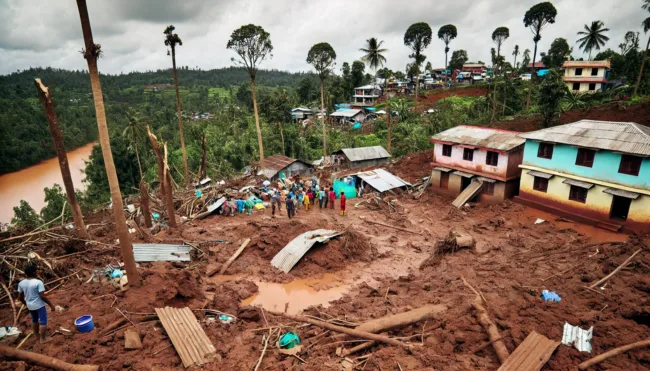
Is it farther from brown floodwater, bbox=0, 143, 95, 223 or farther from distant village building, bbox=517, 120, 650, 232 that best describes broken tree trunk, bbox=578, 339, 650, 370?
brown floodwater, bbox=0, 143, 95, 223

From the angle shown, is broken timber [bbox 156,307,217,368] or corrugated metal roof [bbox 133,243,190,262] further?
corrugated metal roof [bbox 133,243,190,262]

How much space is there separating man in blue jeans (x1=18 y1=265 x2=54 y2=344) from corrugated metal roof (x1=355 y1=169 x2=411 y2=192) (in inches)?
685

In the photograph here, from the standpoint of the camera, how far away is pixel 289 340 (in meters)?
7.87

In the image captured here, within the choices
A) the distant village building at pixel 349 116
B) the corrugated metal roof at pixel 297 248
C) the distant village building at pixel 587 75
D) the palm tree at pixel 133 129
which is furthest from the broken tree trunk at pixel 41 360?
the distant village building at pixel 587 75

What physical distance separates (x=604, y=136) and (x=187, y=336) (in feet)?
60.2

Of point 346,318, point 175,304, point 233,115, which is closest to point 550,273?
point 346,318

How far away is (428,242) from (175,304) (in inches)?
431

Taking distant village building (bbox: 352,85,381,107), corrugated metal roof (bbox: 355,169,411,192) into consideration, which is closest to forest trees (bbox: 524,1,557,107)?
distant village building (bbox: 352,85,381,107)

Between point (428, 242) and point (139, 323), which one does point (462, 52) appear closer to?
point (428, 242)

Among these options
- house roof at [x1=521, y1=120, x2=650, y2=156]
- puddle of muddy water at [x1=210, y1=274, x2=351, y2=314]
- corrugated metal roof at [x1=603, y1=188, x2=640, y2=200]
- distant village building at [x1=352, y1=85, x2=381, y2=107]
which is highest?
distant village building at [x1=352, y1=85, x2=381, y2=107]

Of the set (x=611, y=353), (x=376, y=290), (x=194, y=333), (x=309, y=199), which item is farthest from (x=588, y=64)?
(x=194, y=333)

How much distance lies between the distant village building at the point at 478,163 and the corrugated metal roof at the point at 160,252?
48.7ft

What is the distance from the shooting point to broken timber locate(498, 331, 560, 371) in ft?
20.8

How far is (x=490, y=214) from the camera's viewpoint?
724 inches
